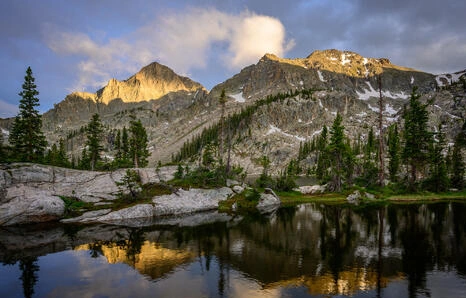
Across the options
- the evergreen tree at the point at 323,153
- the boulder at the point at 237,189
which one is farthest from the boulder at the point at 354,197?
the boulder at the point at 237,189

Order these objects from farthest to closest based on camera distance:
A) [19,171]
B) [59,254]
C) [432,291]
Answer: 1. [19,171]
2. [59,254]
3. [432,291]

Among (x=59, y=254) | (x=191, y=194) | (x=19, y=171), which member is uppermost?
(x=19, y=171)

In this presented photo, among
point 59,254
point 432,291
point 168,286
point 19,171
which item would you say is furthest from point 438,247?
point 19,171

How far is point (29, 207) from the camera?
116 ft

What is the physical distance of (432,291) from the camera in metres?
14.7

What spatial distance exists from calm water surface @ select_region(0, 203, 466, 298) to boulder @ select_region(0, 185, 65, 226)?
2668mm

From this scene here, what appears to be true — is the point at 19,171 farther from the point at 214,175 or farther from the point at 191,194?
the point at 214,175

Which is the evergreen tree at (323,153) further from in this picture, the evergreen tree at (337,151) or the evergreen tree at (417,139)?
the evergreen tree at (417,139)

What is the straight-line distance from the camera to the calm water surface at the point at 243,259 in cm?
1584

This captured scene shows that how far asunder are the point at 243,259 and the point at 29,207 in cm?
3043

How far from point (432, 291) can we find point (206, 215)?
97.6ft

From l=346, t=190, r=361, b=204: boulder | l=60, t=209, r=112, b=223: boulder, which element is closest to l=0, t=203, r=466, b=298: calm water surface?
l=60, t=209, r=112, b=223: boulder

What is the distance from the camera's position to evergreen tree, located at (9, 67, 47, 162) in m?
49.7

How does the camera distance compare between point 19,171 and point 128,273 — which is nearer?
point 128,273
